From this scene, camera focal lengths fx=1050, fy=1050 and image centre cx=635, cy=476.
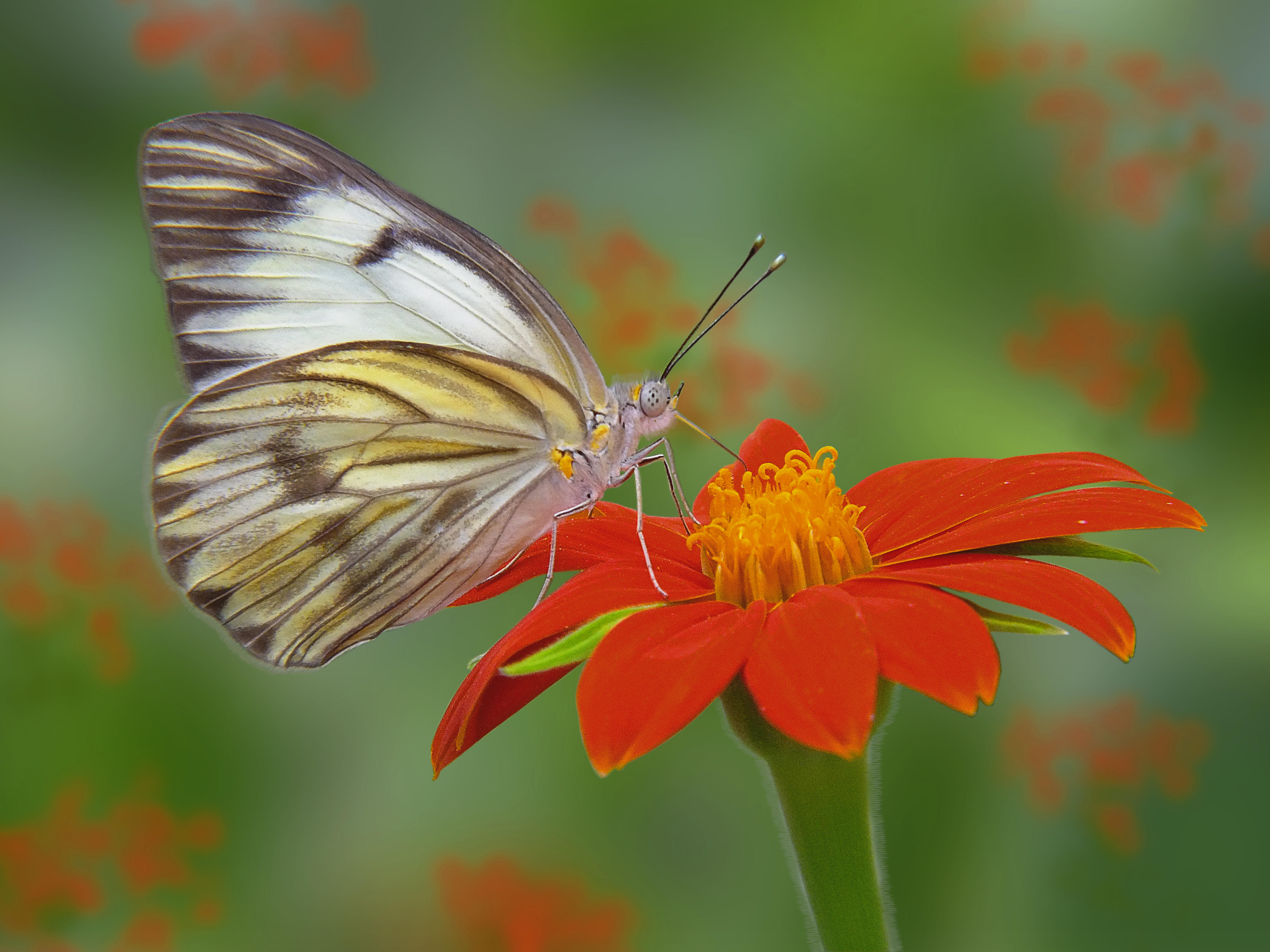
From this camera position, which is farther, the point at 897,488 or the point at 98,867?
the point at 98,867

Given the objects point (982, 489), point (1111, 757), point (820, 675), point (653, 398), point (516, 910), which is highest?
point (653, 398)

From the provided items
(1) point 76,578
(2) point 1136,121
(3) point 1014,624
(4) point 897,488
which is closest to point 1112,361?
(2) point 1136,121

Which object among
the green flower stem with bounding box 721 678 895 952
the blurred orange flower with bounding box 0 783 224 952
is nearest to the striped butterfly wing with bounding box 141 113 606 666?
the green flower stem with bounding box 721 678 895 952

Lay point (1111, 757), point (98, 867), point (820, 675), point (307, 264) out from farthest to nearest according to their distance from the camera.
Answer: point (98, 867), point (1111, 757), point (307, 264), point (820, 675)

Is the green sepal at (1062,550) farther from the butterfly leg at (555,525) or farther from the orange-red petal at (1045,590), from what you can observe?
the butterfly leg at (555,525)

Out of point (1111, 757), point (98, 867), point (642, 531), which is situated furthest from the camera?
point (98, 867)

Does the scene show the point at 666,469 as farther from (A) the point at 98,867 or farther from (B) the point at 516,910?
(A) the point at 98,867
